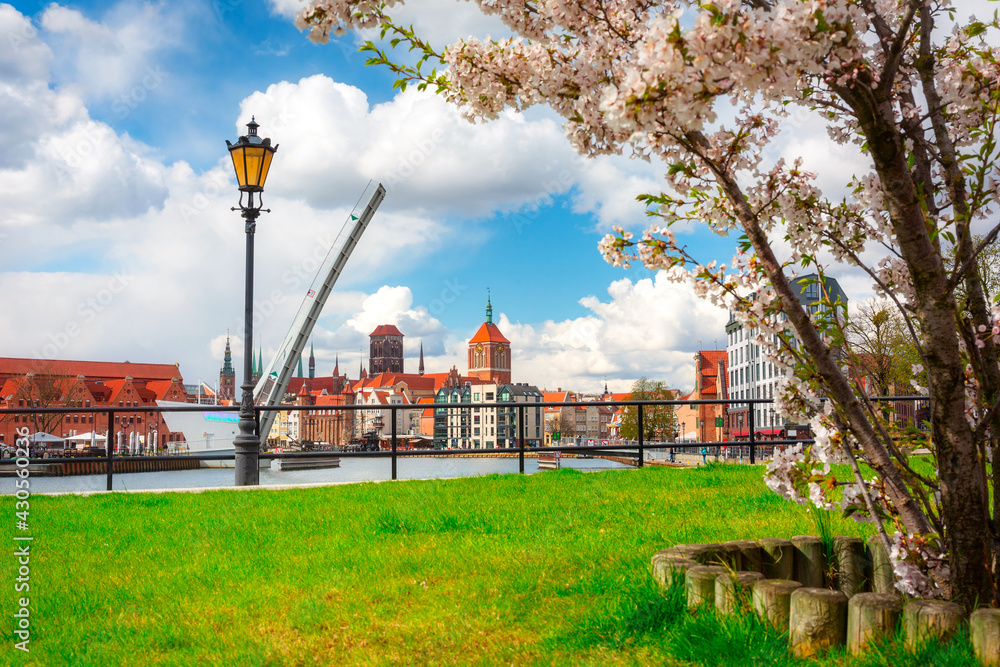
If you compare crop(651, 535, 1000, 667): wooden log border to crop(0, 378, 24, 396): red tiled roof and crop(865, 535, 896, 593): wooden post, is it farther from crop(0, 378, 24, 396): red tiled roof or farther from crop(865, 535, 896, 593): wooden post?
crop(0, 378, 24, 396): red tiled roof

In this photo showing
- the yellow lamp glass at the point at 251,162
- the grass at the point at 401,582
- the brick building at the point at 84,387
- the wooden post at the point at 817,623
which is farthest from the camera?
the brick building at the point at 84,387

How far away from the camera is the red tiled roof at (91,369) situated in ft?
339

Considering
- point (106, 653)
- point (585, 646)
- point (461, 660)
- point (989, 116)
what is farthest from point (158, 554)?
point (989, 116)

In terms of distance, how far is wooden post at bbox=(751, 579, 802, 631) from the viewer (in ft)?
9.59

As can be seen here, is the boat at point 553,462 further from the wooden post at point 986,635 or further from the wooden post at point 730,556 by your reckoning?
the wooden post at point 986,635

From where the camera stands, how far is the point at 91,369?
4754 inches

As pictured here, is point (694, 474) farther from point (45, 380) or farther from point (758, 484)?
point (45, 380)

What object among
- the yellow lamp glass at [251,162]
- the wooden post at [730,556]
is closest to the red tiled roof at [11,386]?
the yellow lamp glass at [251,162]

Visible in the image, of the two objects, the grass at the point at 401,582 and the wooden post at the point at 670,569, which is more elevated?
the wooden post at the point at 670,569

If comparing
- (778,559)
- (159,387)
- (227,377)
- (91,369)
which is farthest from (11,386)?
(778,559)

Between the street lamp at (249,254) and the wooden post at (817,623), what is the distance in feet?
27.5

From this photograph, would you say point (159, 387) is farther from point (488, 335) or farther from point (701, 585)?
point (701, 585)

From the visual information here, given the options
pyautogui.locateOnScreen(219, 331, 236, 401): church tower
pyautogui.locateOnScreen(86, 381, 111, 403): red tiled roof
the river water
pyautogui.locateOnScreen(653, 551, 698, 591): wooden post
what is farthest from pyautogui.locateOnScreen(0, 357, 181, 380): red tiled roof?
pyautogui.locateOnScreen(653, 551, 698, 591): wooden post

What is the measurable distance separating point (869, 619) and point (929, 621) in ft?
0.64
